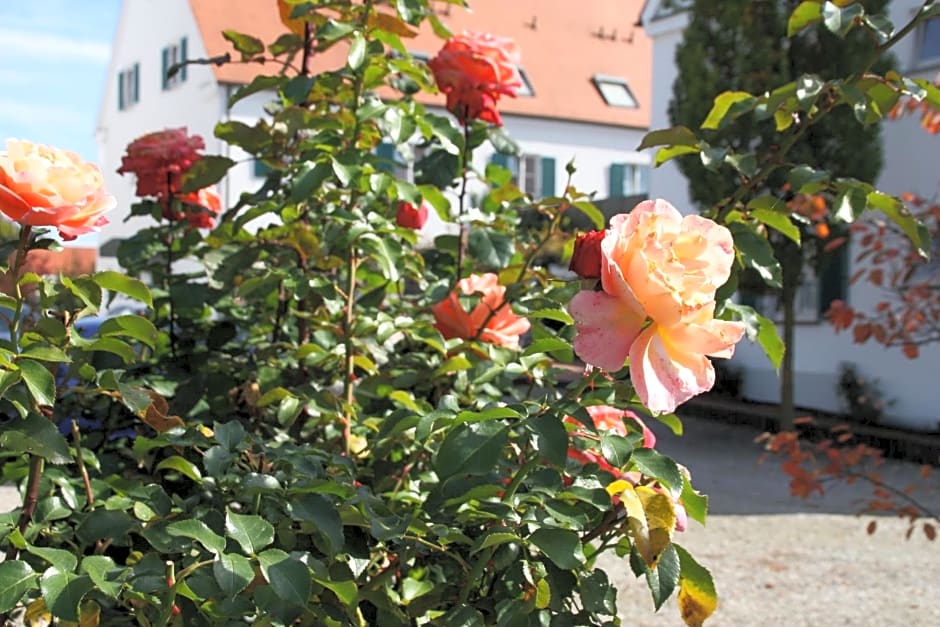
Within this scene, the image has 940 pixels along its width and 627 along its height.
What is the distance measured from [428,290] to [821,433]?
8.83 metres

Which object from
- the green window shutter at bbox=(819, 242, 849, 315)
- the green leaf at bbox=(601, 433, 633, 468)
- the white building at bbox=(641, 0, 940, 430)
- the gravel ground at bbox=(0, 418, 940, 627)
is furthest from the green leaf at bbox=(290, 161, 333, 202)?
the green window shutter at bbox=(819, 242, 849, 315)

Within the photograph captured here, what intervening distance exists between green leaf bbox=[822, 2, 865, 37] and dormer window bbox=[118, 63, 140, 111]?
23419mm

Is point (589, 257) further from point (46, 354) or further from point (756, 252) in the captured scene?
point (46, 354)

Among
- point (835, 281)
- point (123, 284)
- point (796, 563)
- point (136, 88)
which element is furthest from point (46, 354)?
point (136, 88)

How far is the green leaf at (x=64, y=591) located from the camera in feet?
3.66

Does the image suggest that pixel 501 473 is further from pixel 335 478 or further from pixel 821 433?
pixel 821 433

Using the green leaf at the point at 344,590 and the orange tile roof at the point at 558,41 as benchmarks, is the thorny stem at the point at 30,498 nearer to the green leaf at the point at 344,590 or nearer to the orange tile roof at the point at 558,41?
the green leaf at the point at 344,590

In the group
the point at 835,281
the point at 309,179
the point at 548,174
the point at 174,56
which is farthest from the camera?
the point at 174,56

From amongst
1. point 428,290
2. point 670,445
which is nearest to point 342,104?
point 428,290

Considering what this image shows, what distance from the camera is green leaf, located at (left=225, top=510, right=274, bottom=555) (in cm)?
111

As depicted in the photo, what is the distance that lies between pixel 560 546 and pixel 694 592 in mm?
204

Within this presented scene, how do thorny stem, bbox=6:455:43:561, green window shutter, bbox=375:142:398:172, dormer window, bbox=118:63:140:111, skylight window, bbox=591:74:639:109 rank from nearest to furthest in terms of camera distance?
thorny stem, bbox=6:455:43:561 < green window shutter, bbox=375:142:398:172 < skylight window, bbox=591:74:639:109 < dormer window, bbox=118:63:140:111

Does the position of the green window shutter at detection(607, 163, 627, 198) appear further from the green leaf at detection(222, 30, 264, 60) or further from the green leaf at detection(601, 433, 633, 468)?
the green leaf at detection(601, 433, 633, 468)

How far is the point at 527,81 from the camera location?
22.2 meters
